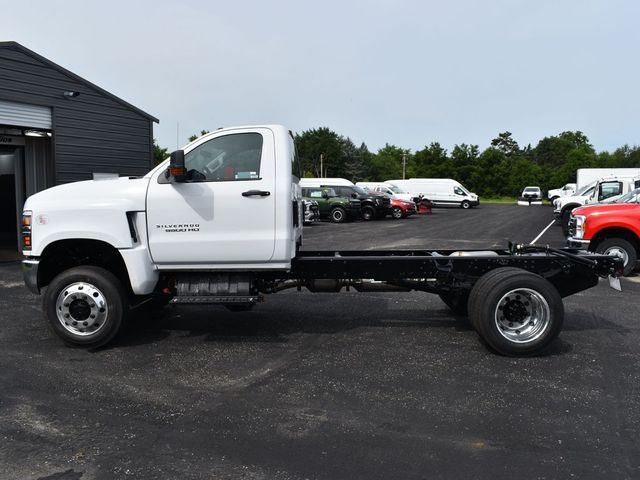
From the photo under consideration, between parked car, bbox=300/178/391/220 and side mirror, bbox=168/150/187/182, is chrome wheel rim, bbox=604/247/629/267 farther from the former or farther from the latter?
parked car, bbox=300/178/391/220

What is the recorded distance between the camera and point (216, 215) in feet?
18.7

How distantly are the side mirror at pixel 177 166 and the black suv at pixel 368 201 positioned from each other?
74.3 ft

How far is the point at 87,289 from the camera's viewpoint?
5.74 m

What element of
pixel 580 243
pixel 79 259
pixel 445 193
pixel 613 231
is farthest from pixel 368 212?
pixel 79 259

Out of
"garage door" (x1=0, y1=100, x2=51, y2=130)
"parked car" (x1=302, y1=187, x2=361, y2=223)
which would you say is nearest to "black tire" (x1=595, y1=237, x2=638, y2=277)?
"garage door" (x1=0, y1=100, x2=51, y2=130)

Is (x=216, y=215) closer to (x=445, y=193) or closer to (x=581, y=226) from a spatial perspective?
(x=581, y=226)

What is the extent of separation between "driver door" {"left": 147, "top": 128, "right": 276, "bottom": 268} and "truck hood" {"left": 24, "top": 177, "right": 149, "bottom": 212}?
13 centimetres

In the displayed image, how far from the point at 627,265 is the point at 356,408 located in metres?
8.39

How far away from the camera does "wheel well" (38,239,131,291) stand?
6.05 meters

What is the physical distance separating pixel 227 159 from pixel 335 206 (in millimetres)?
21389

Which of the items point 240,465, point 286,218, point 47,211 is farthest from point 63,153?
point 240,465

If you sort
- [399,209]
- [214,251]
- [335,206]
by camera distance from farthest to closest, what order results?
[399,209]
[335,206]
[214,251]

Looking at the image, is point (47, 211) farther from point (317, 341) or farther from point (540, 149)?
point (540, 149)

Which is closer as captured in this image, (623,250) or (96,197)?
(96,197)
